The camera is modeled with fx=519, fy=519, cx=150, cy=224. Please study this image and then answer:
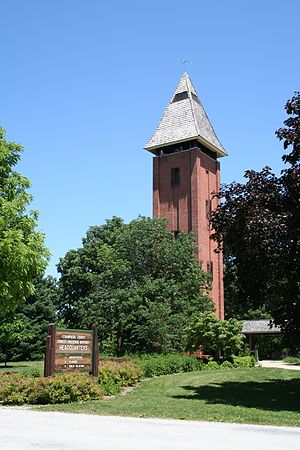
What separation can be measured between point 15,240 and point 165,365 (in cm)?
1031

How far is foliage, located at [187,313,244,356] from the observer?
2878 cm

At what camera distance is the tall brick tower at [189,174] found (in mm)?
40625

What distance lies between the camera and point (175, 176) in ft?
140

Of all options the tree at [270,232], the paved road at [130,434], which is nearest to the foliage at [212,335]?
the tree at [270,232]

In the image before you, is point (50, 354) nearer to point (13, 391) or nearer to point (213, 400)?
point (13, 391)

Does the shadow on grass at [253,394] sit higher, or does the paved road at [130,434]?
the paved road at [130,434]

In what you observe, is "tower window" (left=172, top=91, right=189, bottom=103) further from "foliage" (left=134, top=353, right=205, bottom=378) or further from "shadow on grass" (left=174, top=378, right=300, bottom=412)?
"shadow on grass" (left=174, top=378, right=300, bottom=412)

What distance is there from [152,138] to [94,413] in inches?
1354

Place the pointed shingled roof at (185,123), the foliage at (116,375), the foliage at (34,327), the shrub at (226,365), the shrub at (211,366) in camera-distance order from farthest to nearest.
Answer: the pointed shingled roof at (185,123) → the foliage at (34,327) → the shrub at (226,365) → the shrub at (211,366) → the foliage at (116,375)

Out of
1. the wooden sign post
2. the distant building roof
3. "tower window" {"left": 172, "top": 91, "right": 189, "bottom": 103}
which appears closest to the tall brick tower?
"tower window" {"left": 172, "top": 91, "right": 189, "bottom": 103}

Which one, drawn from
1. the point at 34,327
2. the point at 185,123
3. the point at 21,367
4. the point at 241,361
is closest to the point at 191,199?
the point at 185,123

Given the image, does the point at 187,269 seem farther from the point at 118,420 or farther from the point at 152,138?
the point at 118,420

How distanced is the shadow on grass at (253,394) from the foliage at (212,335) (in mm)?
7753

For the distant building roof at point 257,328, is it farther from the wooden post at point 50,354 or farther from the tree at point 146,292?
the wooden post at point 50,354
